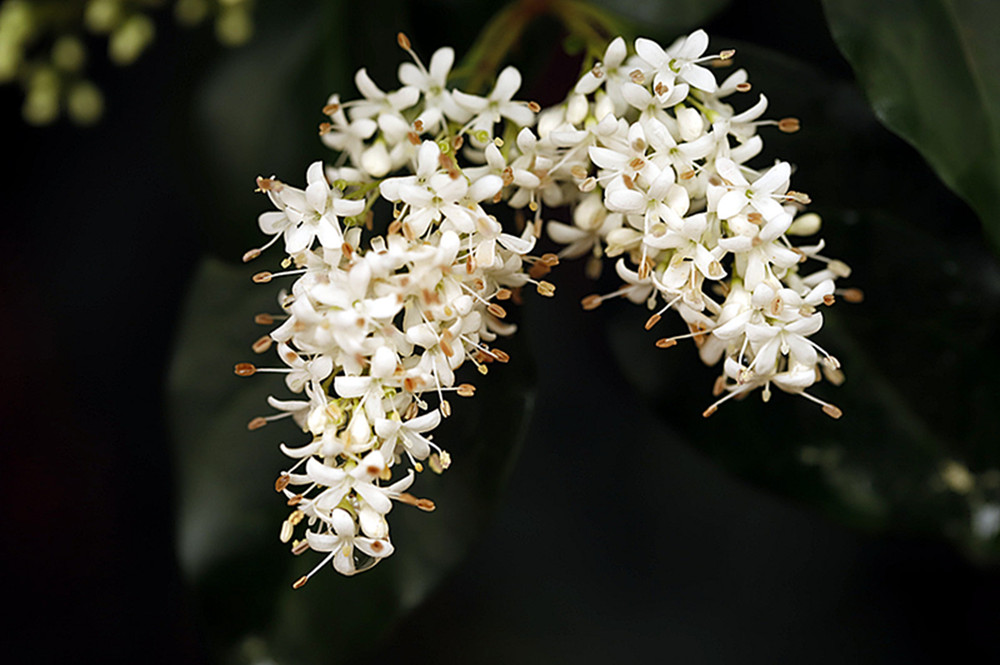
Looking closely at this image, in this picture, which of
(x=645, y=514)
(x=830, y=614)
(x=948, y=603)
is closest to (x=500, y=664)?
(x=645, y=514)

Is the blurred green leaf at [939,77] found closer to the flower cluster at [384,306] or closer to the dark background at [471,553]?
the flower cluster at [384,306]

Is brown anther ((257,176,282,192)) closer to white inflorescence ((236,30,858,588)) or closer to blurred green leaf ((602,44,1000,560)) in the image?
white inflorescence ((236,30,858,588))

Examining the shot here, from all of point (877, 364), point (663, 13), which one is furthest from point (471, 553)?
point (663, 13)

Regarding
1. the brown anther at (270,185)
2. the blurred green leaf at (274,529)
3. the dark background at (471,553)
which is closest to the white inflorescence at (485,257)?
the brown anther at (270,185)

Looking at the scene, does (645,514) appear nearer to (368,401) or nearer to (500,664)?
(500,664)

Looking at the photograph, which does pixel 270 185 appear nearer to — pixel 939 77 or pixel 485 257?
pixel 485 257

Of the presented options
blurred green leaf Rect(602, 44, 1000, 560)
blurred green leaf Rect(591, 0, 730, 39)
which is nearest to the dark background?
blurred green leaf Rect(602, 44, 1000, 560)
